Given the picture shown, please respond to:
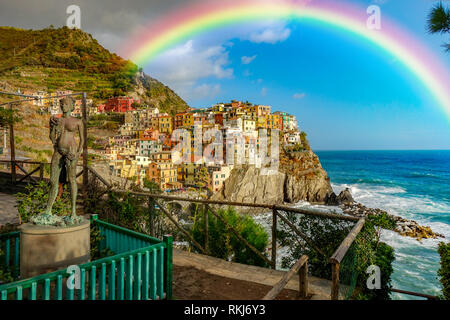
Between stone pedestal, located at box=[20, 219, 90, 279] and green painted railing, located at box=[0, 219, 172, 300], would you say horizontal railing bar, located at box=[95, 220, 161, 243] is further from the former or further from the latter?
stone pedestal, located at box=[20, 219, 90, 279]

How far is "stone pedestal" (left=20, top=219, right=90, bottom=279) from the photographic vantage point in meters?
3.74

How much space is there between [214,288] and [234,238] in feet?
6.32

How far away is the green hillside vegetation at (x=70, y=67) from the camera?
75.7 meters

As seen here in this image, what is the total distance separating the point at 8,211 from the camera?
877cm

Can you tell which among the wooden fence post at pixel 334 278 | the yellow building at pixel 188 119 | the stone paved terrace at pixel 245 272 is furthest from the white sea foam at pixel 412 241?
the yellow building at pixel 188 119

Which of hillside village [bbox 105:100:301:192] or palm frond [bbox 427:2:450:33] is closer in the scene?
palm frond [bbox 427:2:450:33]

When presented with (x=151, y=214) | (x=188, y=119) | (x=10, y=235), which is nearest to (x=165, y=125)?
(x=188, y=119)

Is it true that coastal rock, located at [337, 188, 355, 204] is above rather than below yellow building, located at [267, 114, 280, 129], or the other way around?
below

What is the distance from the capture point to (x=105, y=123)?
79000 millimetres

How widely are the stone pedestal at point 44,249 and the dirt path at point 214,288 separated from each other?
1652mm

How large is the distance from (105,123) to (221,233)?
8083cm

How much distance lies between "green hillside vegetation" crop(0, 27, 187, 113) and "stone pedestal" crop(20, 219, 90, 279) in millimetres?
72465

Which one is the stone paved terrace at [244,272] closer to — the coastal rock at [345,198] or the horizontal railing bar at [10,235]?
the horizontal railing bar at [10,235]

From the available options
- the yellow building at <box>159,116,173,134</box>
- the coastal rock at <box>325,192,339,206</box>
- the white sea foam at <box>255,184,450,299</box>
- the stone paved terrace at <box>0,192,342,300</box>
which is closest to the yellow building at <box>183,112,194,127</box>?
the yellow building at <box>159,116,173,134</box>
